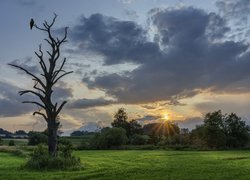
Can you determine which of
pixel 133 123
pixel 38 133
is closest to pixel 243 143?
pixel 133 123

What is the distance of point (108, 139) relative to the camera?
383 feet

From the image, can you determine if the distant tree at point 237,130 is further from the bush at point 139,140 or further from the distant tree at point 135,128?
→ the distant tree at point 135,128

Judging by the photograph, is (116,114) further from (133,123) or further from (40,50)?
(40,50)

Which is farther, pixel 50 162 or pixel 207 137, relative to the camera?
pixel 207 137

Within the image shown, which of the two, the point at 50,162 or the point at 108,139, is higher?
the point at 108,139

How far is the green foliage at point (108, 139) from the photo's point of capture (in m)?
116

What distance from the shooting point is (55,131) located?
149 feet

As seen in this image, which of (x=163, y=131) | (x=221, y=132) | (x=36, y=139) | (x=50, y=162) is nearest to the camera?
(x=50, y=162)

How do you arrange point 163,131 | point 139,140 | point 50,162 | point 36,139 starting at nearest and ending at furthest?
point 50,162 < point 36,139 < point 139,140 < point 163,131

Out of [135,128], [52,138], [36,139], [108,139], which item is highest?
[135,128]

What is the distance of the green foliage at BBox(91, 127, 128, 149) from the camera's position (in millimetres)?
115894

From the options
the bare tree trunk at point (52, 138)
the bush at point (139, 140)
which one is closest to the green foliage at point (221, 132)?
the bush at point (139, 140)

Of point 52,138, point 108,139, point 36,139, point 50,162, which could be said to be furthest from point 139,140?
point 50,162

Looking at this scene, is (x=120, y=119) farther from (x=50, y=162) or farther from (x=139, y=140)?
(x=50, y=162)
